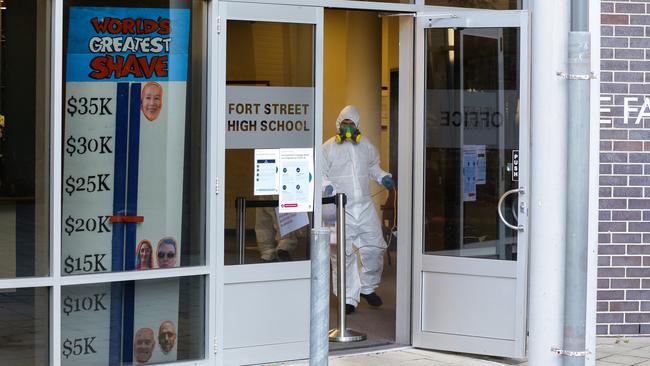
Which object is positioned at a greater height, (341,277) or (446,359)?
(341,277)

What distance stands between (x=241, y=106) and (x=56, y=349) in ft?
6.19

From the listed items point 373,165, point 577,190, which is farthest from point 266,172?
point 577,190

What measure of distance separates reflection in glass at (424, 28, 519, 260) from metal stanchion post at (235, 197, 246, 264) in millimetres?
1394

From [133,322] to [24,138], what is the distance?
132cm

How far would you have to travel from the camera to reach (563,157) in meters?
4.59

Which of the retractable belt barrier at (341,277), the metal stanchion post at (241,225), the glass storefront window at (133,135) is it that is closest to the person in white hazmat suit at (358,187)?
the retractable belt barrier at (341,277)

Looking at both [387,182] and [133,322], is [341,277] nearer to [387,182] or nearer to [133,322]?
[387,182]

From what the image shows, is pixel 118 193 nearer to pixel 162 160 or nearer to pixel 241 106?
pixel 162 160

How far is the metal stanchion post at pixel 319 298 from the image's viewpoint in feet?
15.6

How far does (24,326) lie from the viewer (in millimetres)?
6273

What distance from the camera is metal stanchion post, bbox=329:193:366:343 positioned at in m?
8.05

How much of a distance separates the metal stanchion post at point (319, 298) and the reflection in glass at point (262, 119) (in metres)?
2.24

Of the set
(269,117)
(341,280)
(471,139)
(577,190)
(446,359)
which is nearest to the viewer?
(577,190)

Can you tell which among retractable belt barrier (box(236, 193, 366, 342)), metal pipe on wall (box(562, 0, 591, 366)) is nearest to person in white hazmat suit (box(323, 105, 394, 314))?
retractable belt barrier (box(236, 193, 366, 342))
